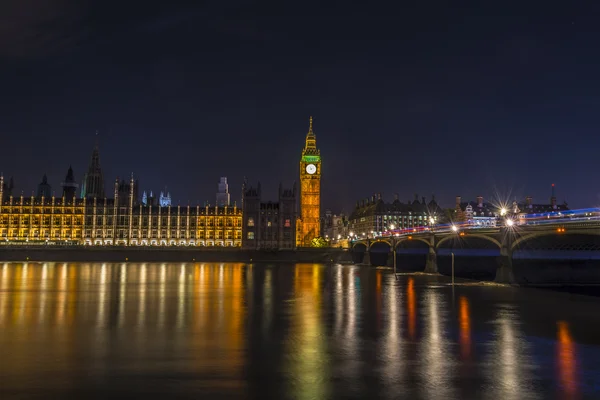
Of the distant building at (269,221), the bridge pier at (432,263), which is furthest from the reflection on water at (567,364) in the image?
the distant building at (269,221)

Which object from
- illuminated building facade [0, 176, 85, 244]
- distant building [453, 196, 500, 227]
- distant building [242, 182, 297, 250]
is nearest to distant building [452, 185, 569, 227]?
distant building [453, 196, 500, 227]

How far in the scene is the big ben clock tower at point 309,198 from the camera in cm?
16950

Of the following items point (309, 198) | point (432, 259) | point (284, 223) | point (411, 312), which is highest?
point (309, 198)

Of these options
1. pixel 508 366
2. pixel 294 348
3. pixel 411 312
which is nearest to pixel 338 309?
pixel 411 312

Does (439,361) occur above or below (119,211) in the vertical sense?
below

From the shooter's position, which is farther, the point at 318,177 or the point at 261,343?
the point at 318,177

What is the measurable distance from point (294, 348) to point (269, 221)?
13610cm

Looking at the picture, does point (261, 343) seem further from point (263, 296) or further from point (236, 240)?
point (236, 240)

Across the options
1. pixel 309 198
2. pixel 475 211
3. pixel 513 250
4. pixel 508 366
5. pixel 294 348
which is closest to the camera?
pixel 508 366

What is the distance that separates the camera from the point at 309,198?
573ft

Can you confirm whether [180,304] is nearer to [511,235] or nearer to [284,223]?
[511,235]

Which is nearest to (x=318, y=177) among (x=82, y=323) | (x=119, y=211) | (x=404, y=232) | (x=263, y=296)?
(x=119, y=211)

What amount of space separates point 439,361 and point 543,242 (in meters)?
87.9

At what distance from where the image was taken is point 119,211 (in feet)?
542
